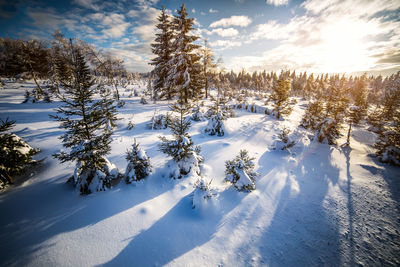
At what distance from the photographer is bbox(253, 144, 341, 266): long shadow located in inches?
167

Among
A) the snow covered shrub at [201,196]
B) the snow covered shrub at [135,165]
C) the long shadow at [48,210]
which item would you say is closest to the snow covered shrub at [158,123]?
the snow covered shrub at [135,165]

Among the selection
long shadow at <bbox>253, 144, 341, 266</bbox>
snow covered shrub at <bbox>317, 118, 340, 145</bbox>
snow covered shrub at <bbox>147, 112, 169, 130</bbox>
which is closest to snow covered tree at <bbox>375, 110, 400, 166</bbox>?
snow covered shrub at <bbox>317, 118, 340, 145</bbox>

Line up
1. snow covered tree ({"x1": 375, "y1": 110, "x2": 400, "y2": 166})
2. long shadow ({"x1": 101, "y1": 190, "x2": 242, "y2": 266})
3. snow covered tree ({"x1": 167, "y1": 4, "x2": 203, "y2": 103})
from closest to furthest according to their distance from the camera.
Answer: long shadow ({"x1": 101, "y1": 190, "x2": 242, "y2": 266})
snow covered tree ({"x1": 375, "y1": 110, "x2": 400, "y2": 166})
snow covered tree ({"x1": 167, "y1": 4, "x2": 203, "y2": 103})

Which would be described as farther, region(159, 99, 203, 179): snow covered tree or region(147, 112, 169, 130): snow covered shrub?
region(147, 112, 169, 130): snow covered shrub

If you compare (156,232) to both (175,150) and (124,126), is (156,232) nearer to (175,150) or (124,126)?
(175,150)

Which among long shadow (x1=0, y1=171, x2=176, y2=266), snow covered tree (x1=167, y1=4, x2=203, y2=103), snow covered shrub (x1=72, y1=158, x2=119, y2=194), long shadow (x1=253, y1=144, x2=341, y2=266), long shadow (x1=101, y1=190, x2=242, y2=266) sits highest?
snow covered tree (x1=167, y1=4, x2=203, y2=103)

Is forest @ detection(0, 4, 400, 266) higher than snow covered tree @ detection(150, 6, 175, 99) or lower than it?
lower

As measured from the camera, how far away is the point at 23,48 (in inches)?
877

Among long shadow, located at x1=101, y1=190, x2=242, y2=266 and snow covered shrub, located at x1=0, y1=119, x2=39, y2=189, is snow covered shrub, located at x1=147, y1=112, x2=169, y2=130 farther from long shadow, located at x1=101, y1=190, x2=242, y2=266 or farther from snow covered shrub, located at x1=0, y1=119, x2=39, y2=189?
long shadow, located at x1=101, y1=190, x2=242, y2=266

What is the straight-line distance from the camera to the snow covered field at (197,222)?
3980 millimetres

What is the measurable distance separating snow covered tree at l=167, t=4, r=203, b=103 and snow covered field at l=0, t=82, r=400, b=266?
14.5m

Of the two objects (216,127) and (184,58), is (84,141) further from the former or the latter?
(184,58)

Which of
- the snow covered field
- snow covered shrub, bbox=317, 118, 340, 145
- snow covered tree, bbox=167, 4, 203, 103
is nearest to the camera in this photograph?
the snow covered field

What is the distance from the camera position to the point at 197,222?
502 cm
